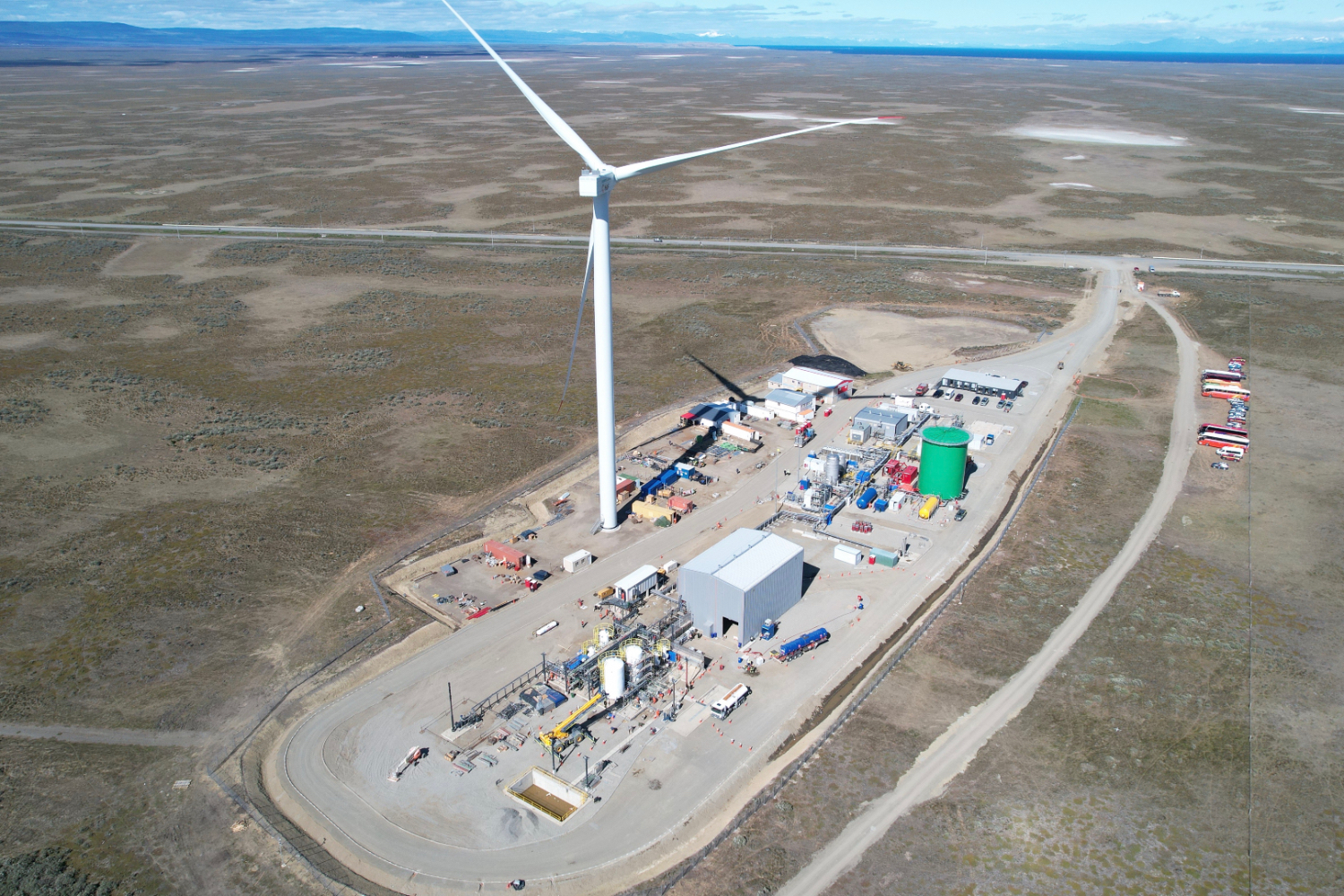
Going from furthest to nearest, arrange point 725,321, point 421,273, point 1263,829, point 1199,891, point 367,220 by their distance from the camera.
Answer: point 367,220
point 421,273
point 725,321
point 1263,829
point 1199,891

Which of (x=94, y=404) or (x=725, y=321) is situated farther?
(x=725, y=321)

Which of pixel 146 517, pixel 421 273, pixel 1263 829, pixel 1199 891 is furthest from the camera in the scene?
pixel 421 273

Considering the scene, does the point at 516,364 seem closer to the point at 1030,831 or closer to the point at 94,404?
the point at 94,404

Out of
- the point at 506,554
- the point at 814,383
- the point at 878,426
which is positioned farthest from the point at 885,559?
the point at 814,383

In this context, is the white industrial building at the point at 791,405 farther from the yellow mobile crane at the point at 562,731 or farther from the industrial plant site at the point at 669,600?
the yellow mobile crane at the point at 562,731

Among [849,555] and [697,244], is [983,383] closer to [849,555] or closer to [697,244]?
[849,555]

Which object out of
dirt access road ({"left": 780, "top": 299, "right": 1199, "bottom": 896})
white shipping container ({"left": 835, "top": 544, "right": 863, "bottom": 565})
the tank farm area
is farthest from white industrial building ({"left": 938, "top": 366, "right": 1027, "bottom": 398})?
white shipping container ({"left": 835, "top": 544, "right": 863, "bottom": 565})

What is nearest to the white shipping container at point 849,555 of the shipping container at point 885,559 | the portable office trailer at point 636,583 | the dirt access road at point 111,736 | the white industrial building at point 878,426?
the shipping container at point 885,559

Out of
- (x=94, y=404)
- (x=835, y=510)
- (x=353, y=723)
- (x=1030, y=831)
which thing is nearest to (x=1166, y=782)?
(x=1030, y=831)
